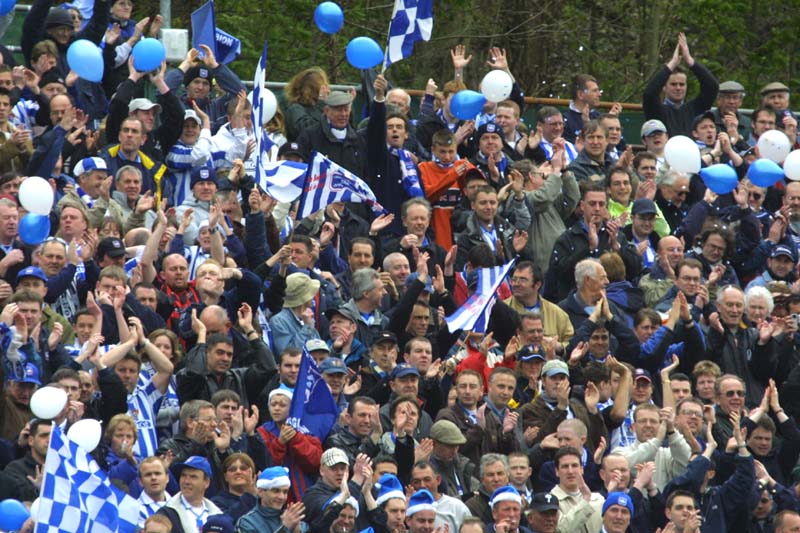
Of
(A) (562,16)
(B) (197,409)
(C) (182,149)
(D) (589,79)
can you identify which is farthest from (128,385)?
(A) (562,16)

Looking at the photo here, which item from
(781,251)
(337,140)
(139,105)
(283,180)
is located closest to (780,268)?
(781,251)

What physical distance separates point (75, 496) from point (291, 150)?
19.3 ft

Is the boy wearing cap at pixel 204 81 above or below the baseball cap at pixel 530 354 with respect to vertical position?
above

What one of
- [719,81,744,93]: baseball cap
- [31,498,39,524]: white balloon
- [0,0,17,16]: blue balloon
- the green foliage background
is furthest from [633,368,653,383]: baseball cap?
the green foliage background

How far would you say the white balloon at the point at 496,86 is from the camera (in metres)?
21.6

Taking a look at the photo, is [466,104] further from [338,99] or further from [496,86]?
[338,99]

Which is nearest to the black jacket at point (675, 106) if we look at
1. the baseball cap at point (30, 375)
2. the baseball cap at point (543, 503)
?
the baseball cap at point (543, 503)

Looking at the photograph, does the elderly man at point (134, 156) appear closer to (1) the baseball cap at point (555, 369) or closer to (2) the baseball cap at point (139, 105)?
(2) the baseball cap at point (139, 105)

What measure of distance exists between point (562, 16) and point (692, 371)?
10.4 meters

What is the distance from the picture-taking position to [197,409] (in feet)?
55.4

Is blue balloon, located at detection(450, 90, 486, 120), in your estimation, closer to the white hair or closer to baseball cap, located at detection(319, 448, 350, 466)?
the white hair

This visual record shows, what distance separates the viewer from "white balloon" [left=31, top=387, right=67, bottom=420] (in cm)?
1592

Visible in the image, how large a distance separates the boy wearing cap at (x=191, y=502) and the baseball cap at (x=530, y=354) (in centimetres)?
355

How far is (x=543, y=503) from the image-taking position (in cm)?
1722
